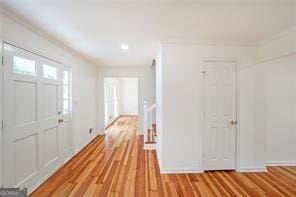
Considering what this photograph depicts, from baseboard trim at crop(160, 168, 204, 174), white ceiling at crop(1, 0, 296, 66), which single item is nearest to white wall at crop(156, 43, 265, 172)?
baseboard trim at crop(160, 168, 204, 174)

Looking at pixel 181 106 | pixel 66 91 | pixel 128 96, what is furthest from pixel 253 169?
pixel 128 96

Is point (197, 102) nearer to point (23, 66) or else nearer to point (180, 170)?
point (180, 170)

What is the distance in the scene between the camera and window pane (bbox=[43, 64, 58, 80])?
300 cm

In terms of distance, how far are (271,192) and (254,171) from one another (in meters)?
0.74

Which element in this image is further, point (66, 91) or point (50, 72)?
point (66, 91)

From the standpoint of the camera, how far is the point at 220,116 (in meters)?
3.37

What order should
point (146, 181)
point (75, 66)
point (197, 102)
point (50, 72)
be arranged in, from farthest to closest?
point (75, 66), point (197, 102), point (50, 72), point (146, 181)

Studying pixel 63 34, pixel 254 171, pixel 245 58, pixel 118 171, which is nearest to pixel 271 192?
pixel 254 171

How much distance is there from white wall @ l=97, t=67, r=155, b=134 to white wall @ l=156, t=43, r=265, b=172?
10.1 ft

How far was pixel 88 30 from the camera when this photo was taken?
274 cm

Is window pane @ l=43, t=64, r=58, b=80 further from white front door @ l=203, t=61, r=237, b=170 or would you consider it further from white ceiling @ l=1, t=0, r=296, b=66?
white front door @ l=203, t=61, r=237, b=170

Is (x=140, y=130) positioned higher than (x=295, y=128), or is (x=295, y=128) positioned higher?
A: (x=295, y=128)

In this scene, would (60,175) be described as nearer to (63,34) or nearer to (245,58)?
(63,34)

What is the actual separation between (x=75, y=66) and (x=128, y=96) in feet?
24.9
